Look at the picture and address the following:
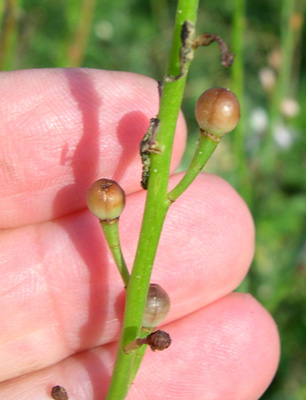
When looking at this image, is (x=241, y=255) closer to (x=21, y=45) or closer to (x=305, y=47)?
(x=21, y=45)

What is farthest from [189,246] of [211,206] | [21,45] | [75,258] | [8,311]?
[21,45]

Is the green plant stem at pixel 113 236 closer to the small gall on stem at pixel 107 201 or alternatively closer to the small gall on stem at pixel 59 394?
the small gall on stem at pixel 107 201

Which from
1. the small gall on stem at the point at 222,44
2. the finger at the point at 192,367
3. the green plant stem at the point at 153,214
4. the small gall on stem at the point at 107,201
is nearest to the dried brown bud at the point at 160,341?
the green plant stem at the point at 153,214

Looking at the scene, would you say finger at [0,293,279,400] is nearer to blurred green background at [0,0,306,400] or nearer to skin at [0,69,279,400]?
skin at [0,69,279,400]

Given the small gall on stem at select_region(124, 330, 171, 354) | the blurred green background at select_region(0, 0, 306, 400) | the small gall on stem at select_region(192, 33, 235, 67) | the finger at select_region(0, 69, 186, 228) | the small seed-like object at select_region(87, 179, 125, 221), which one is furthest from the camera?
the blurred green background at select_region(0, 0, 306, 400)

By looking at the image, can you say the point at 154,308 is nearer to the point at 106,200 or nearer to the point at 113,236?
the point at 113,236

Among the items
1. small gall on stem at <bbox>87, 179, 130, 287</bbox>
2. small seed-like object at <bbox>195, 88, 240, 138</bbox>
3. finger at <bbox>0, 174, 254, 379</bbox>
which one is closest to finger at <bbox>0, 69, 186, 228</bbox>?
finger at <bbox>0, 174, 254, 379</bbox>
